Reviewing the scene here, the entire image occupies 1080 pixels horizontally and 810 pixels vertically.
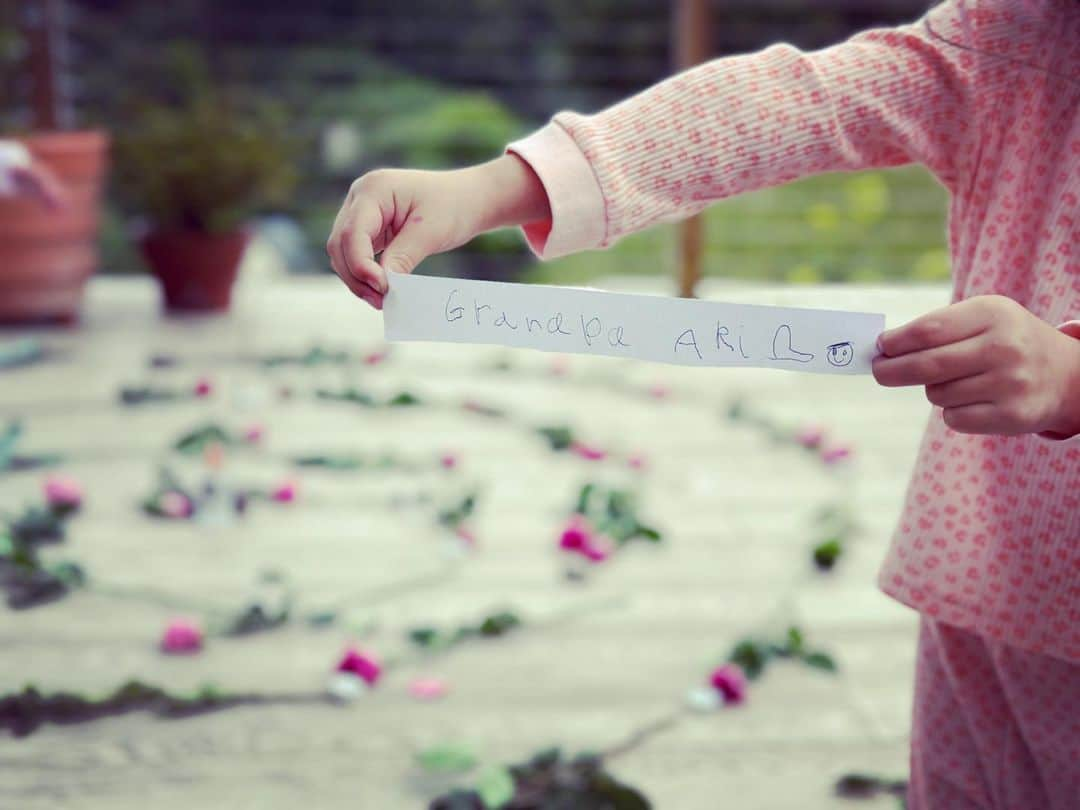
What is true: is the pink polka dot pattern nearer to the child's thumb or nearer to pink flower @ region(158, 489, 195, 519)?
the child's thumb

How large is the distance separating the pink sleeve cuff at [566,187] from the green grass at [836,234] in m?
3.46

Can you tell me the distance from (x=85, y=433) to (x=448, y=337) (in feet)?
5.30

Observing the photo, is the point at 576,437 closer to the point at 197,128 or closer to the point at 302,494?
the point at 302,494

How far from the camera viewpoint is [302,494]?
1853 mm

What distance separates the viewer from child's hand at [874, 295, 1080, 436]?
634mm

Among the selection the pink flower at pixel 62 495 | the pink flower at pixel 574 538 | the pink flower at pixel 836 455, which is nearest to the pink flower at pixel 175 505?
the pink flower at pixel 62 495

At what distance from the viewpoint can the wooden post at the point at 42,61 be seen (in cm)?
340

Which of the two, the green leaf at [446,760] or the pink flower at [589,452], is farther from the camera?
the pink flower at [589,452]

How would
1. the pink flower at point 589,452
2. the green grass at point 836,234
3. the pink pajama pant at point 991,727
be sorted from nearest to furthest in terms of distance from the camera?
1. the pink pajama pant at point 991,727
2. the pink flower at point 589,452
3. the green grass at point 836,234

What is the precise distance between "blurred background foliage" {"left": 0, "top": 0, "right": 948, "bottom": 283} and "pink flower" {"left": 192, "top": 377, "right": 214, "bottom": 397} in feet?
5.96

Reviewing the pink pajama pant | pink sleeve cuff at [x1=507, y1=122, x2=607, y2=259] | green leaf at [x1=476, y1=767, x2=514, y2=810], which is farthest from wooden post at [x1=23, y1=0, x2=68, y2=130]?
the pink pajama pant

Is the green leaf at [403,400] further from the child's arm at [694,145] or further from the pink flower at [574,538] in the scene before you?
the child's arm at [694,145]

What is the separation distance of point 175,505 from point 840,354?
1261 millimetres

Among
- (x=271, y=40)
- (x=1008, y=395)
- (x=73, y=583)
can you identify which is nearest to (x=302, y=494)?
(x=73, y=583)
